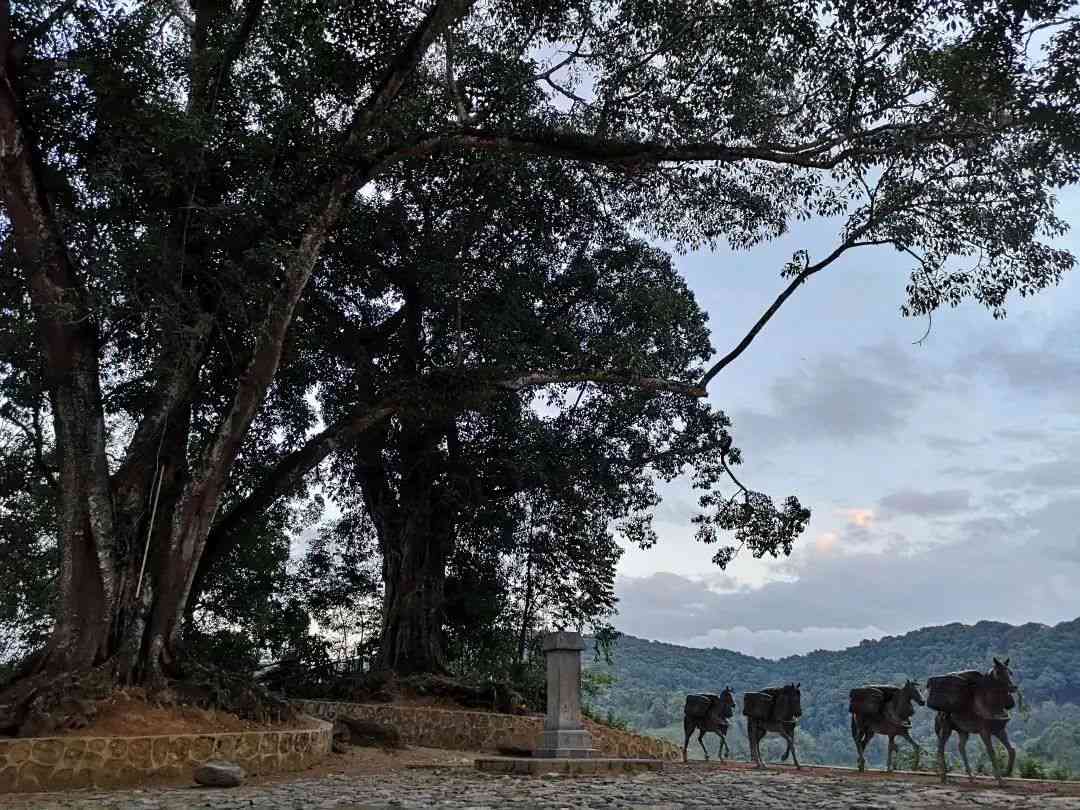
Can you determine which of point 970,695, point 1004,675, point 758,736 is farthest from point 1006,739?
point 758,736

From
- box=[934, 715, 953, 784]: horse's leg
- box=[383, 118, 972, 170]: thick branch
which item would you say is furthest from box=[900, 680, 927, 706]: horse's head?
box=[383, 118, 972, 170]: thick branch

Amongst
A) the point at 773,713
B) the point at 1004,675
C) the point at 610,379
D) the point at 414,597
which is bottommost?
the point at 773,713

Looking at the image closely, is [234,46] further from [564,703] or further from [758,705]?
[758,705]

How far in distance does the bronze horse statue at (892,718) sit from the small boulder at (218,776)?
7.75 m

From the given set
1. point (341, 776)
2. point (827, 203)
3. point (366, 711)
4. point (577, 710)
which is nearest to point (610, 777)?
point (577, 710)

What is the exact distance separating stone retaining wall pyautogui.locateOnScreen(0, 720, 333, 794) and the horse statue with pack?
21.9ft

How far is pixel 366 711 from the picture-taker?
1848 centimetres

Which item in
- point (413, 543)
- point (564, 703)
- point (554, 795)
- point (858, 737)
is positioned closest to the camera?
point (554, 795)

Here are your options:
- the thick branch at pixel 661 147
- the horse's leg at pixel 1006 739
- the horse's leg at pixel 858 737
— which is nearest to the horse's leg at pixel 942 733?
the horse's leg at pixel 1006 739

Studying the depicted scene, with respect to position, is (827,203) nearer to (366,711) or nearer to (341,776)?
(341,776)

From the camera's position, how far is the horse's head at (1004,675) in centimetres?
997

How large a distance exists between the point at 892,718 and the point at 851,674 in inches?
881

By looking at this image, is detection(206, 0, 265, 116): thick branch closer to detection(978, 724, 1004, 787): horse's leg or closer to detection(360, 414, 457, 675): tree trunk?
detection(360, 414, 457, 675): tree trunk

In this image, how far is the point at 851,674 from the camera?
107ft
